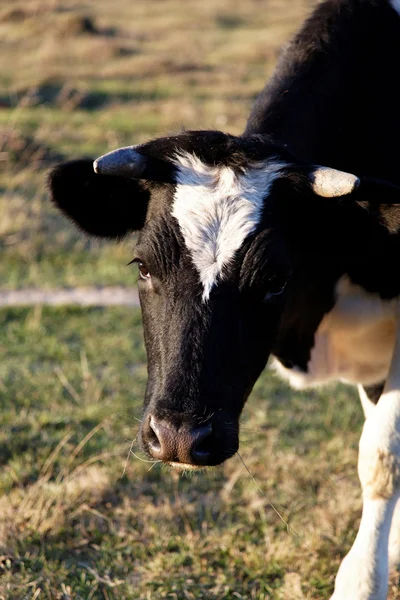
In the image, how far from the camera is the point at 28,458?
490cm

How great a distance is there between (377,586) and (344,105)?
202 cm

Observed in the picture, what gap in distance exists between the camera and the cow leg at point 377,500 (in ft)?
11.8

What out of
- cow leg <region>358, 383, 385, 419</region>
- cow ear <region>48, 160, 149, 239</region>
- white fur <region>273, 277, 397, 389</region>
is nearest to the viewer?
cow ear <region>48, 160, 149, 239</region>

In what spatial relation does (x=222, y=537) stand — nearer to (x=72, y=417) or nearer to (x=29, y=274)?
(x=72, y=417)

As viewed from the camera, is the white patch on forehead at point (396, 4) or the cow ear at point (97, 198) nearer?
the cow ear at point (97, 198)

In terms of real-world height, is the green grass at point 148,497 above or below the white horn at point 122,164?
below

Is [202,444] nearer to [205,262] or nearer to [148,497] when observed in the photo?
[205,262]

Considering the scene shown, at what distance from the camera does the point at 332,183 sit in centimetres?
356

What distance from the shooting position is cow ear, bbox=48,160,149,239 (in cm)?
389

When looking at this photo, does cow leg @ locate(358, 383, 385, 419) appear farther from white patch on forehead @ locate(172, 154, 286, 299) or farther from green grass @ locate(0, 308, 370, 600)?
white patch on forehead @ locate(172, 154, 286, 299)

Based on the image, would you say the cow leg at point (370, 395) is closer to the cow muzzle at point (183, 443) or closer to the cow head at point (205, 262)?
the cow head at point (205, 262)

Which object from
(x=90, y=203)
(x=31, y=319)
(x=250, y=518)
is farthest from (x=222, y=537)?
(x=31, y=319)

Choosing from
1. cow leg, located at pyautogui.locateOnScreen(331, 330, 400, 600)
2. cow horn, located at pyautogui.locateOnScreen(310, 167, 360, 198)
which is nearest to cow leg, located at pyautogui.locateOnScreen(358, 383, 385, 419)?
cow leg, located at pyautogui.locateOnScreen(331, 330, 400, 600)

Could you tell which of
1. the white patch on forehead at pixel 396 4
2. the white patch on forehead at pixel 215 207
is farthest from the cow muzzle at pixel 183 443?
the white patch on forehead at pixel 396 4
